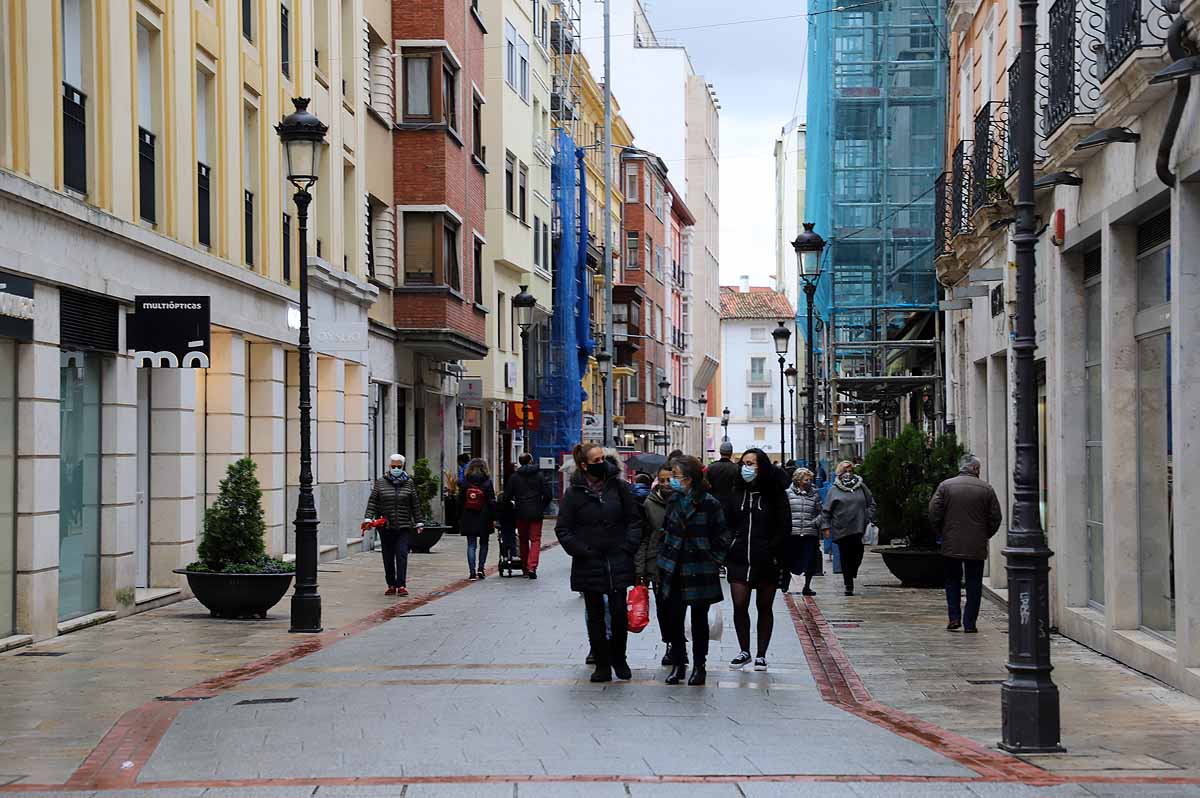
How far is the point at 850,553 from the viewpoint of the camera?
2283 cm

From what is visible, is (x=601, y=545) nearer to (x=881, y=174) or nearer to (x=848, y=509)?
(x=848, y=509)

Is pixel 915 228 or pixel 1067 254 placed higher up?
pixel 915 228

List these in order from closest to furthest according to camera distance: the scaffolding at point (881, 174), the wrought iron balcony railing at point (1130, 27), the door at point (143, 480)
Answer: the wrought iron balcony railing at point (1130, 27) → the door at point (143, 480) → the scaffolding at point (881, 174)

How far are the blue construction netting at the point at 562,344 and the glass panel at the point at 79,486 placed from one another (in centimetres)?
3515

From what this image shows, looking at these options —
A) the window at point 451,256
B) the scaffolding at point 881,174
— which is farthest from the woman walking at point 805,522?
the window at point 451,256

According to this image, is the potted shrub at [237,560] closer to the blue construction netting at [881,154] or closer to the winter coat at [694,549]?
the winter coat at [694,549]

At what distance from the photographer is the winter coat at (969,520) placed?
56.1ft

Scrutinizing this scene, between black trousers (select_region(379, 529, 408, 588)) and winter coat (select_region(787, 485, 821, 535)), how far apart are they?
4.91 metres

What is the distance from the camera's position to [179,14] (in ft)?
68.2

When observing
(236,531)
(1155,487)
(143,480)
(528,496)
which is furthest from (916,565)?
(143,480)

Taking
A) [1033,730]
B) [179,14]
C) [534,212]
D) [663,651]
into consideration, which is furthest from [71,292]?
[534,212]

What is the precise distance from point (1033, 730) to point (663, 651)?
241 inches

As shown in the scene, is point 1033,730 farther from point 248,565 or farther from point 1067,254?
point 248,565

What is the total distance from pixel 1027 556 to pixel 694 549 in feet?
11.6
